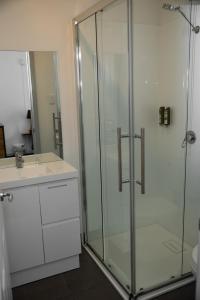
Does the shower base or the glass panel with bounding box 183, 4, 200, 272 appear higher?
the glass panel with bounding box 183, 4, 200, 272

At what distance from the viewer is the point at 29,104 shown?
2.60 metres

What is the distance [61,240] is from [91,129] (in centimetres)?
101

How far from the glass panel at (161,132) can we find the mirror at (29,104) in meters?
0.83

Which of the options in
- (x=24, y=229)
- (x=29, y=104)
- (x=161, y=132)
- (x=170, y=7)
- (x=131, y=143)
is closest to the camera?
(x=131, y=143)

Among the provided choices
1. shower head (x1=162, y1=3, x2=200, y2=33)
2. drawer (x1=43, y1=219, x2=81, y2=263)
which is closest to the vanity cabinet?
drawer (x1=43, y1=219, x2=81, y2=263)

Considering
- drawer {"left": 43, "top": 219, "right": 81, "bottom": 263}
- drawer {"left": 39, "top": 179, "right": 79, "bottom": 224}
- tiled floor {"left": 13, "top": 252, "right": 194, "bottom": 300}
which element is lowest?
tiled floor {"left": 13, "top": 252, "right": 194, "bottom": 300}

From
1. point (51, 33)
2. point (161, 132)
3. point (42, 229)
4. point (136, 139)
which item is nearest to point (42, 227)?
point (42, 229)

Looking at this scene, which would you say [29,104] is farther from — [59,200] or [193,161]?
[193,161]

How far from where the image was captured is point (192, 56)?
245cm

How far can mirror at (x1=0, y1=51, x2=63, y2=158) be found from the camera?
2.47 metres

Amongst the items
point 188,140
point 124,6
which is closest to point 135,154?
point 188,140

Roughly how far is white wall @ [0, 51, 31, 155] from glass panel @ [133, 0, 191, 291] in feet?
3.29

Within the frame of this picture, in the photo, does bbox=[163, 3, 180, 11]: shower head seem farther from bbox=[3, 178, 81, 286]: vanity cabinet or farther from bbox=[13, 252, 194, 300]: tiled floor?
bbox=[13, 252, 194, 300]: tiled floor

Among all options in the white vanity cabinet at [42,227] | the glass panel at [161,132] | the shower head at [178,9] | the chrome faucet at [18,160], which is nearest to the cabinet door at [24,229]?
the white vanity cabinet at [42,227]
